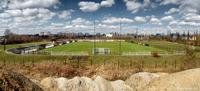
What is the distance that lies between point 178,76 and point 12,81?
43.0 ft

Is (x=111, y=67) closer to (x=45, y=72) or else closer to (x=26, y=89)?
(x=45, y=72)

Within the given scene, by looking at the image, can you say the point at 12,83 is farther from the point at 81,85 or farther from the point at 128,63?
the point at 128,63

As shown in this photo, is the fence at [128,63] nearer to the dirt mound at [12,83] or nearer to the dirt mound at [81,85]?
the dirt mound at [81,85]

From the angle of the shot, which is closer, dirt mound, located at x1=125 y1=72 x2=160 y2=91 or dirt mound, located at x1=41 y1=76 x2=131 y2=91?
dirt mound, located at x1=41 y1=76 x2=131 y2=91

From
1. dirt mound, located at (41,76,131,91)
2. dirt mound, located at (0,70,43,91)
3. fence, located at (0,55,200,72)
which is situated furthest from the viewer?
fence, located at (0,55,200,72)

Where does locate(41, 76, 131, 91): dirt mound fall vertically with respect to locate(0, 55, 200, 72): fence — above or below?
above

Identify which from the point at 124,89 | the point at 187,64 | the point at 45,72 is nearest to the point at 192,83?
the point at 124,89

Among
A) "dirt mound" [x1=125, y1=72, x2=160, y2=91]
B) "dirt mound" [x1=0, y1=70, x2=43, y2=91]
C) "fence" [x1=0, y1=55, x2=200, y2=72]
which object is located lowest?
"fence" [x1=0, y1=55, x2=200, y2=72]

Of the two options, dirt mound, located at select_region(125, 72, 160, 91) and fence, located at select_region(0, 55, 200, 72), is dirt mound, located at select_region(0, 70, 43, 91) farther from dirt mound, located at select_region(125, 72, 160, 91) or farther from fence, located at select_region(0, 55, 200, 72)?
fence, located at select_region(0, 55, 200, 72)

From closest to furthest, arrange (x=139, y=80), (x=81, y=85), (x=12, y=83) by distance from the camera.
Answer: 1. (x=12, y=83)
2. (x=81, y=85)
3. (x=139, y=80)

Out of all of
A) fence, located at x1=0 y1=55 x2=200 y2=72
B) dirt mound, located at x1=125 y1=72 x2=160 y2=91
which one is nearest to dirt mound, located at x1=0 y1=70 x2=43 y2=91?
dirt mound, located at x1=125 y1=72 x2=160 y2=91

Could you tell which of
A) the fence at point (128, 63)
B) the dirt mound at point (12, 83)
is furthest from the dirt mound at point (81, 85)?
the fence at point (128, 63)

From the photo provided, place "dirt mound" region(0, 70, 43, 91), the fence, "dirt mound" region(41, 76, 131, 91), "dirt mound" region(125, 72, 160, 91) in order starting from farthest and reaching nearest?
the fence
"dirt mound" region(125, 72, 160, 91)
"dirt mound" region(41, 76, 131, 91)
"dirt mound" region(0, 70, 43, 91)

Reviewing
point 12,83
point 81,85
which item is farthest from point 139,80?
point 12,83
